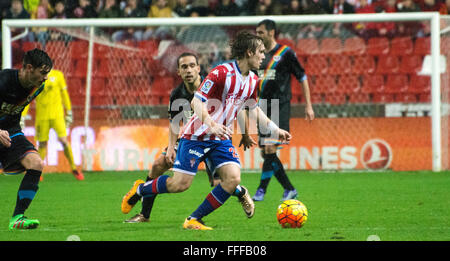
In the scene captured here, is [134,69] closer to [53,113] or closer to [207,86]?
[53,113]

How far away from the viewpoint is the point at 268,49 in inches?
350

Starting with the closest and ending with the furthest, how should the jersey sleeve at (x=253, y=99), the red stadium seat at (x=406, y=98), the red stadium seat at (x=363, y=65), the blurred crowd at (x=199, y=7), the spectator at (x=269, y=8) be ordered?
the jersey sleeve at (x=253, y=99) < the red stadium seat at (x=406, y=98) < the red stadium seat at (x=363, y=65) < the blurred crowd at (x=199, y=7) < the spectator at (x=269, y=8)

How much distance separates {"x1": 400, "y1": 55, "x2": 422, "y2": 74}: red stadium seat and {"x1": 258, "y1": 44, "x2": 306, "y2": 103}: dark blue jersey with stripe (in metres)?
5.35

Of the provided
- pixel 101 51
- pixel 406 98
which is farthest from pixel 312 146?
pixel 101 51

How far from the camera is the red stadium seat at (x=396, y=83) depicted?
13703 millimetres

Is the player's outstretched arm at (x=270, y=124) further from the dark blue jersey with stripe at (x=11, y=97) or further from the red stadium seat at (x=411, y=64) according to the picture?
the red stadium seat at (x=411, y=64)

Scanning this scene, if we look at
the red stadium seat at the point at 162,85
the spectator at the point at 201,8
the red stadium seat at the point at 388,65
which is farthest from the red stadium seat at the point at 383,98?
the spectator at the point at 201,8

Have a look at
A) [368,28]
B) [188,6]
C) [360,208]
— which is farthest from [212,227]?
[188,6]

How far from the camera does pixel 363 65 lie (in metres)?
13.8

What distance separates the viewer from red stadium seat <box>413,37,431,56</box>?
1370 cm

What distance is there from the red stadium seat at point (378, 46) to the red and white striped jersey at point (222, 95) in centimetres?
793

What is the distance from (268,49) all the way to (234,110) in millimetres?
2803

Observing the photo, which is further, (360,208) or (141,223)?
(360,208)

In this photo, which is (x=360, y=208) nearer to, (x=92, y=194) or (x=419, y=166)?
(x=92, y=194)
